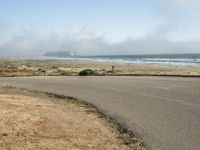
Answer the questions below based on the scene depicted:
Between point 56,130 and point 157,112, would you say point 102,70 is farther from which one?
point 56,130

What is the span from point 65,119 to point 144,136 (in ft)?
11.2

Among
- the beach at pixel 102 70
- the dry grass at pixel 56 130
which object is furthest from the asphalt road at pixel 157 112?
the beach at pixel 102 70

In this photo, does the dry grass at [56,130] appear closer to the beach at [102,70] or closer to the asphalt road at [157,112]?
the asphalt road at [157,112]

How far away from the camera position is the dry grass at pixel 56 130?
9.67m

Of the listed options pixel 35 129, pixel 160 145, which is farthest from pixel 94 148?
pixel 35 129

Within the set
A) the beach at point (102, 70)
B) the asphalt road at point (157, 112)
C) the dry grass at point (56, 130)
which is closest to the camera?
the dry grass at point (56, 130)

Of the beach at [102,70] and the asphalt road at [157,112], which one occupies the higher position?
the asphalt road at [157,112]

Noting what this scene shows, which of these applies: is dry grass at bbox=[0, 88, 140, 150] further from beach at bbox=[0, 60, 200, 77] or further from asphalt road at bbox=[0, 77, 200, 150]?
beach at bbox=[0, 60, 200, 77]

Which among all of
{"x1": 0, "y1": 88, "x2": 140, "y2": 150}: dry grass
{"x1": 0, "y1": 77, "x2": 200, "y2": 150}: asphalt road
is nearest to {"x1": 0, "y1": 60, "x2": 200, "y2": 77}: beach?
{"x1": 0, "y1": 77, "x2": 200, "y2": 150}: asphalt road

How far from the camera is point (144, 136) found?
10664mm

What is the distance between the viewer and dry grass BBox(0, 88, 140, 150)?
31.7ft

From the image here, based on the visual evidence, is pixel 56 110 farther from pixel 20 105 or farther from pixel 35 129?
pixel 35 129

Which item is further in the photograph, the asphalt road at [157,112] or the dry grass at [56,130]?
the asphalt road at [157,112]

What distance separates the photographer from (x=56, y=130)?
11367 millimetres
